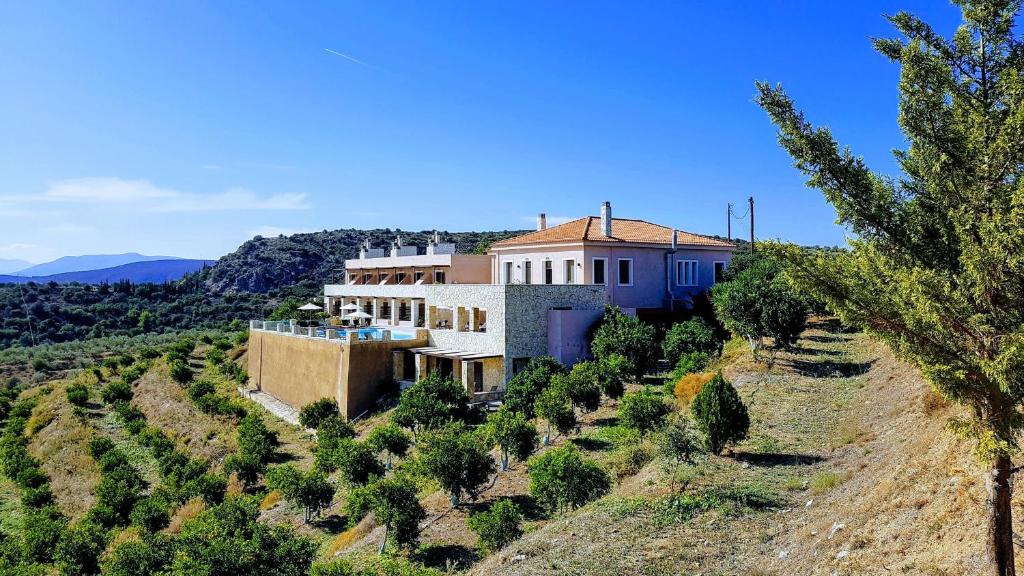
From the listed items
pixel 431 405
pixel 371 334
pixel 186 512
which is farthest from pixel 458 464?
pixel 371 334

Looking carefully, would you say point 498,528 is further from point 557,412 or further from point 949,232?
point 949,232

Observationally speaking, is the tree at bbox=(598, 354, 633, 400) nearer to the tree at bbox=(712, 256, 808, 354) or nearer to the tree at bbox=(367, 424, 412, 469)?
the tree at bbox=(712, 256, 808, 354)

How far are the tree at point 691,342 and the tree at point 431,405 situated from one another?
8995 millimetres

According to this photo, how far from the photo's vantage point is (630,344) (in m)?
26.1

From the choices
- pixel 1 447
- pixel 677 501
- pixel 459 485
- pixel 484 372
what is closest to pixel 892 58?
pixel 677 501

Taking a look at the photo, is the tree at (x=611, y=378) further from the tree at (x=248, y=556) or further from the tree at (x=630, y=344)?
the tree at (x=248, y=556)

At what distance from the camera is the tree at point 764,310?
23.1 metres

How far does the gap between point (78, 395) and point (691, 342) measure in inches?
1487

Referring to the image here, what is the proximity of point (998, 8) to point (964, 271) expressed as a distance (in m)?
2.51

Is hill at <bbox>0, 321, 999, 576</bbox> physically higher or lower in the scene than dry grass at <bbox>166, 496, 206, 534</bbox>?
higher

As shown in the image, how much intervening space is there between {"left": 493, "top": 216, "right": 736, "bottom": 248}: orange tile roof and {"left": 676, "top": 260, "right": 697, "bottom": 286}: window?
3.39ft

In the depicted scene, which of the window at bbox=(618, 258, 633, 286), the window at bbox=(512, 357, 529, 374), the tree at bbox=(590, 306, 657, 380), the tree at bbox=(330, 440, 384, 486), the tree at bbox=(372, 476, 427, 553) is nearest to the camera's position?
the tree at bbox=(372, 476, 427, 553)

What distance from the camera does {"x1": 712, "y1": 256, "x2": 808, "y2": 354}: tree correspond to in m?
23.1

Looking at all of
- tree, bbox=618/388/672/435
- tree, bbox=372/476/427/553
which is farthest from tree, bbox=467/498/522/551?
tree, bbox=618/388/672/435
